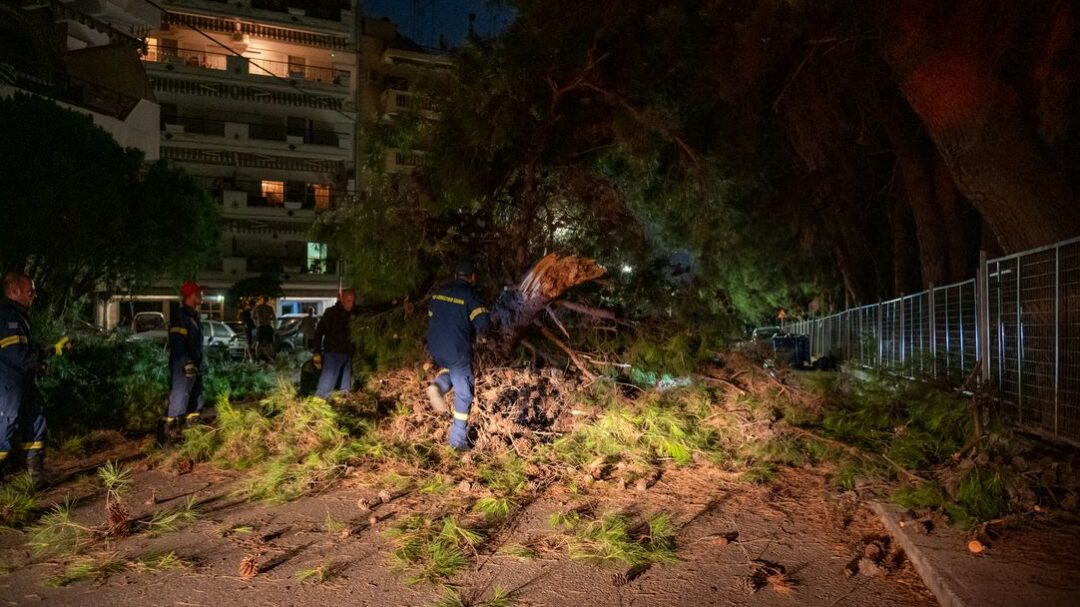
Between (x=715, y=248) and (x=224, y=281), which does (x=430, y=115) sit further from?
(x=224, y=281)

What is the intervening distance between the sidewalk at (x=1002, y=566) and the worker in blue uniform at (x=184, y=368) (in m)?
6.27

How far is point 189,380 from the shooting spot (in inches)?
291

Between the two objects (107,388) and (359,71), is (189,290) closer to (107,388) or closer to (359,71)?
(107,388)

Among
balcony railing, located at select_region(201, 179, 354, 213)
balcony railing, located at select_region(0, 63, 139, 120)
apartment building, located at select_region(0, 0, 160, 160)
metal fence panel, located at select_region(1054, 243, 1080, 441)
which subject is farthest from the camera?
balcony railing, located at select_region(201, 179, 354, 213)

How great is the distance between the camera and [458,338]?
22.6 ft

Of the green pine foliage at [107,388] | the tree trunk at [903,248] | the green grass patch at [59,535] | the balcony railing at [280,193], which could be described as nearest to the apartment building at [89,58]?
the green pine foliage at [107,388]

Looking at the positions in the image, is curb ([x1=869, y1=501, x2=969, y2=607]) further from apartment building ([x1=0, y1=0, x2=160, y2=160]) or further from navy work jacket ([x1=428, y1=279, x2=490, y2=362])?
apartment building ([x1=0, y1=0, x2=160, y2=160])

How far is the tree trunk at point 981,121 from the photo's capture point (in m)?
7.94

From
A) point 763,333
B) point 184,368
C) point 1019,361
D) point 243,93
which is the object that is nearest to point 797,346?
point 763,333

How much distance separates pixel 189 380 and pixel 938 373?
8.23 m

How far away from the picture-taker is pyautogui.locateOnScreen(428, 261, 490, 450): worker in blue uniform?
22.5ft

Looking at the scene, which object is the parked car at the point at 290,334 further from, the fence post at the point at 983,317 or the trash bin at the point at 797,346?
the fence post at the point at 983,317

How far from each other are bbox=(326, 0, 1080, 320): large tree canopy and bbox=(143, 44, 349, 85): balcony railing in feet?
93.4

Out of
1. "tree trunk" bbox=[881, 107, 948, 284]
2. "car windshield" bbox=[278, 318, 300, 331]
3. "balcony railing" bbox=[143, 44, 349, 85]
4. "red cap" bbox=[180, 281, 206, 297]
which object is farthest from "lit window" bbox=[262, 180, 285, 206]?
"red cap" bbox=[180, 281, 206, 297]
